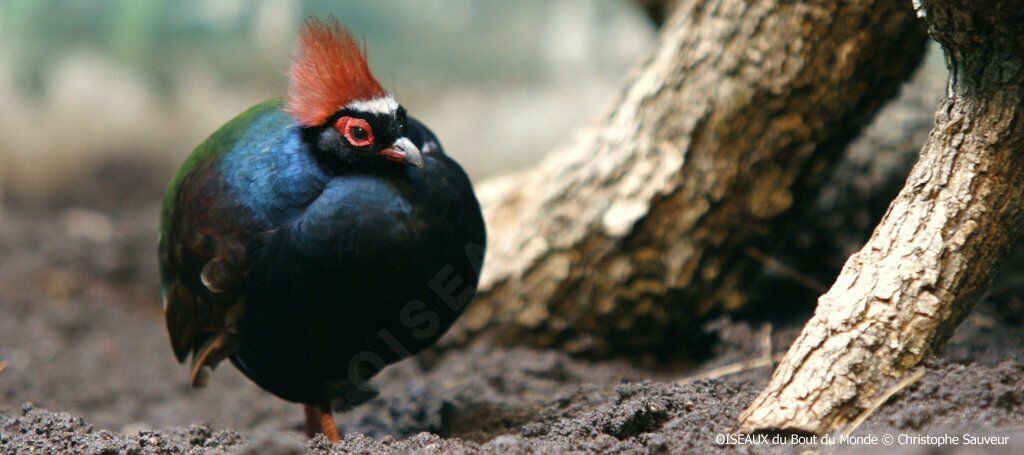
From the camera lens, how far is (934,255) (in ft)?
6.93

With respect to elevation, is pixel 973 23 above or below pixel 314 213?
below

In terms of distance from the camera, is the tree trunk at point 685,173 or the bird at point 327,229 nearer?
the bird at point 327,229

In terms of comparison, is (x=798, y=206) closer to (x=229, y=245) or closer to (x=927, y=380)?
(x=927, y=380)

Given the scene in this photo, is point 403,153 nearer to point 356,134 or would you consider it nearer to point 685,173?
point 356,134

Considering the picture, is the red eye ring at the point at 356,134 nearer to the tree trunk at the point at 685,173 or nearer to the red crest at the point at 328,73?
the red crest at the point at 328,73

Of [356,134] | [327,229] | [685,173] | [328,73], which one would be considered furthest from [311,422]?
[685,173]

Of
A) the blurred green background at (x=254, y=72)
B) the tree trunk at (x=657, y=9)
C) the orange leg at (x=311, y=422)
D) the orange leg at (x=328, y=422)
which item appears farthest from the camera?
the blurred green background at (x=254, y=72)

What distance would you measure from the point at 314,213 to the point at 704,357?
206 centimetres

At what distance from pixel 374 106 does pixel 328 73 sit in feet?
0.54

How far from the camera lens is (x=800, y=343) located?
2.16m

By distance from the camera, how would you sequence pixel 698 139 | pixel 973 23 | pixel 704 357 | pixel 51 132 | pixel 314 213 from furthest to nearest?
pixel 51 132 → pixel 704 357 → pixel 698 139 → pixel 314 213 → pixel 973 23

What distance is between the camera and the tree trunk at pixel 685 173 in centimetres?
306

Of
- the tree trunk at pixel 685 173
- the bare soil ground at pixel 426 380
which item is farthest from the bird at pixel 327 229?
the tree trunk at pixel 685 173

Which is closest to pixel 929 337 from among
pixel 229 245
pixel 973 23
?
pixel 973 23
